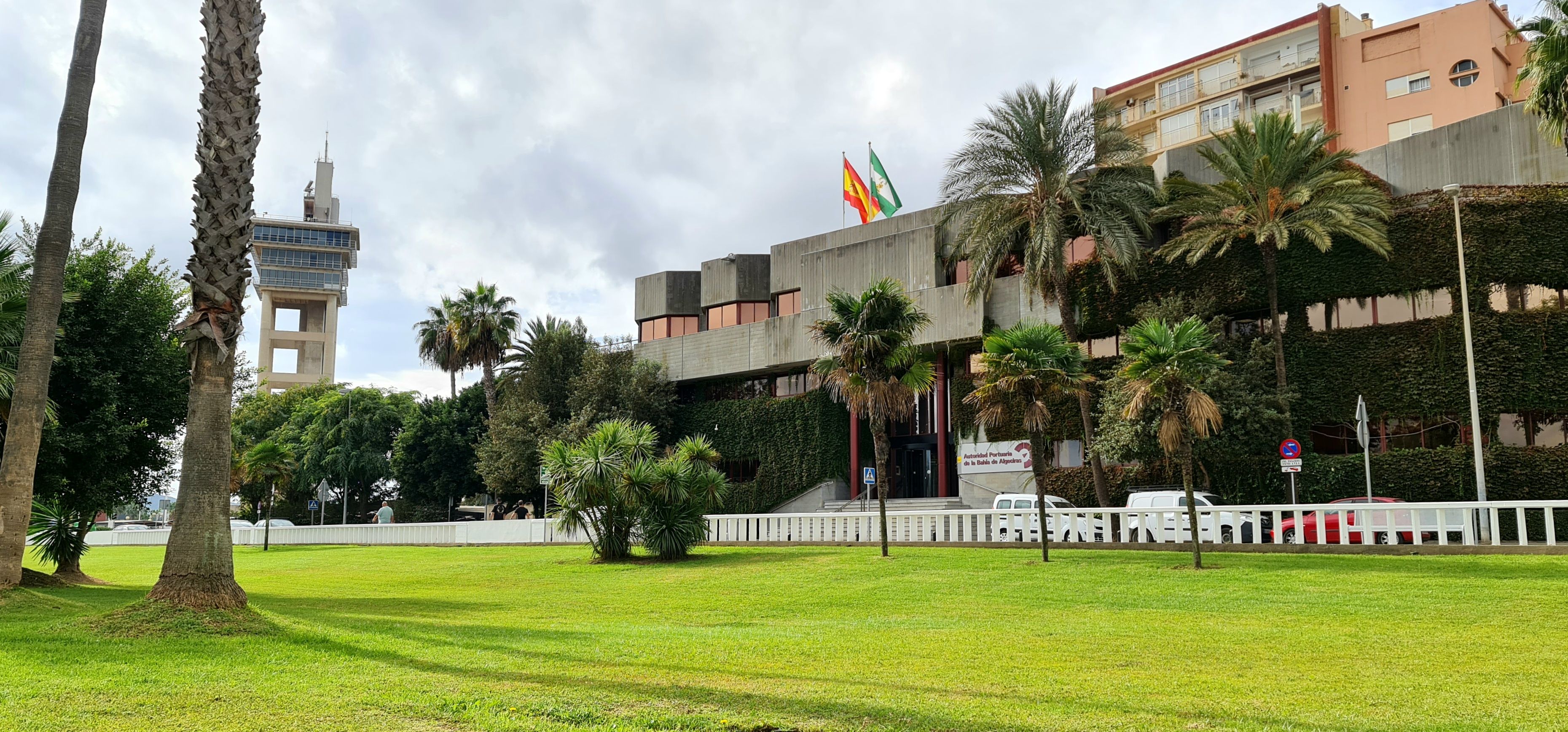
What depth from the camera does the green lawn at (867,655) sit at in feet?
23.6

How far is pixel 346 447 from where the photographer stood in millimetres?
66750

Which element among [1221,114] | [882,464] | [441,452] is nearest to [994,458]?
[882,464]

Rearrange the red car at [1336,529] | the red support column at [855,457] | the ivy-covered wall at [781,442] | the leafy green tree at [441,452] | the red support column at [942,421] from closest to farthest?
the red car at [1336,529], the red support column at [942,421], the red support column at [855,457], the ivy-covered wall at [781,442], the leafy green tree at [441,452]

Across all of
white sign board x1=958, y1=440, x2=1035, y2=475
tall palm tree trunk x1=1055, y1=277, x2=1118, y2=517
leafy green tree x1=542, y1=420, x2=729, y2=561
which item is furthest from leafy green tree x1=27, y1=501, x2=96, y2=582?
white sign board x1=958, y1=440, x2=1035, y2=475

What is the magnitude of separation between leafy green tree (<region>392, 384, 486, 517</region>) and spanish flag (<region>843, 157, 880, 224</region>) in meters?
26.2

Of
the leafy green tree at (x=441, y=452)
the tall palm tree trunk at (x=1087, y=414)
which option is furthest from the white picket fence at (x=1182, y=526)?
the leafy green tree at (x=441, y=452)

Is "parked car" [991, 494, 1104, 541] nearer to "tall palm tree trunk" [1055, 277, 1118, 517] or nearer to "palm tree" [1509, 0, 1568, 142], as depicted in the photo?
"tall palm tree trunk" [1055, 277, 1118, 517]

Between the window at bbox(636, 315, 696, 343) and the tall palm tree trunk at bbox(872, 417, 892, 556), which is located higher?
the window at bbox(636, 315, 696, 343)

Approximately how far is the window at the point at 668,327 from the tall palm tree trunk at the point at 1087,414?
22.6 metres

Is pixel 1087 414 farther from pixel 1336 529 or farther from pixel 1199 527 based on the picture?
pixel 1199 527

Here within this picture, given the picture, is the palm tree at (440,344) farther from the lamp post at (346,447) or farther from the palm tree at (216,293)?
the palm tree at (216,293)

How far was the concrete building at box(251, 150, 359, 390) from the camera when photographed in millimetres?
111125

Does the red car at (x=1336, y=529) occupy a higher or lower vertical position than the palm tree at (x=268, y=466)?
lower

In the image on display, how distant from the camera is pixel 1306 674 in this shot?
352 inches
